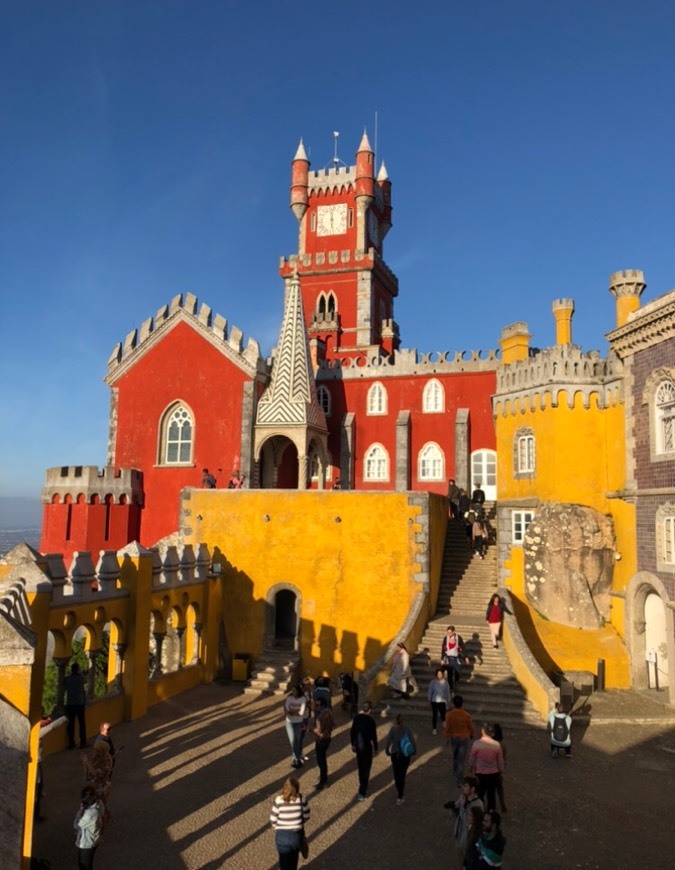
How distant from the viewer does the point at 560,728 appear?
1235 centimetres

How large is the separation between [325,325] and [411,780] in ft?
96.5

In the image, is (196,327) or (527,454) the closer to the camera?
(527,454)

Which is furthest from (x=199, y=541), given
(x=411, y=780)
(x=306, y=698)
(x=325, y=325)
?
(x=325, y=325)

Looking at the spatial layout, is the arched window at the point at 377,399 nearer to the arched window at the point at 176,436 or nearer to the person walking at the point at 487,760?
the arched window at the point at 176,436

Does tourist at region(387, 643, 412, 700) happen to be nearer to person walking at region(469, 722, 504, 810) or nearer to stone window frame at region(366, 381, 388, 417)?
person walking at region(469, 722, 504, 810)

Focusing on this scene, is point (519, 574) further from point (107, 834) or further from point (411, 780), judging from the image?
point (107, 834)

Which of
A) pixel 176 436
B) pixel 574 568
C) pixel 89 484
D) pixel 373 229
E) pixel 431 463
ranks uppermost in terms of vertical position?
pixel 373 229

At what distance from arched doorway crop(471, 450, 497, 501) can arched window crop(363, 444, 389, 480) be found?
3.75 metres

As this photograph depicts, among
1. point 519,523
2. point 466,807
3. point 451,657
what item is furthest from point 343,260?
point 466,807

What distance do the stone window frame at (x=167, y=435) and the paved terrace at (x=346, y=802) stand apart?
1417 centimetres

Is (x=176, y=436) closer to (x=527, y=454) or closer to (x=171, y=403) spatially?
(x=171, y=403)

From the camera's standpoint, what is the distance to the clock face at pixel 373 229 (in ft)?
133

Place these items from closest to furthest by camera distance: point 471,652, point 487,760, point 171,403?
point 487,760 < point 471,652 < point 171,403

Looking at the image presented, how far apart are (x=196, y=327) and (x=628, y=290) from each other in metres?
16.5
